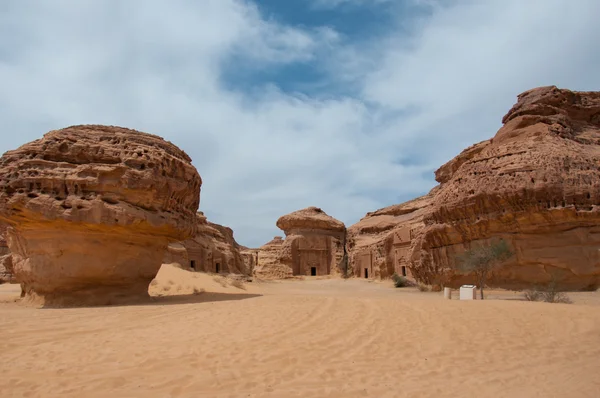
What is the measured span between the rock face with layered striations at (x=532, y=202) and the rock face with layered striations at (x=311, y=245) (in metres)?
18.9

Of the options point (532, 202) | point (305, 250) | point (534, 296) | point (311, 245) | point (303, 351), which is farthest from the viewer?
point (311, 245)

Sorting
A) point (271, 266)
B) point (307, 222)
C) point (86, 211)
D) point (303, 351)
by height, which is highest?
point (307, 222)

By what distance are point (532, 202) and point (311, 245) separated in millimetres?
25840

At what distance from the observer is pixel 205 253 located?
28578 millimetres

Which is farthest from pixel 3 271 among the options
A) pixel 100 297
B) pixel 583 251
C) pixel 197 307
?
pixel 583 251

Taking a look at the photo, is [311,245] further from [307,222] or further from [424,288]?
[424,288]

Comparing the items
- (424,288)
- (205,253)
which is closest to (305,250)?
(205,253)

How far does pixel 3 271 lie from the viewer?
25797 mm

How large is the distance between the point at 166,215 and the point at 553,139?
1657cm

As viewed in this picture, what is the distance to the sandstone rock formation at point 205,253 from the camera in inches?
977

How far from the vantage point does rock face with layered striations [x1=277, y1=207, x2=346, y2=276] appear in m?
39.0

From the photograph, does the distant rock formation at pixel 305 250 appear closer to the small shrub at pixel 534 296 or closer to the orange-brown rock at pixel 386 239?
the orange-brown rock at pixel 386 239

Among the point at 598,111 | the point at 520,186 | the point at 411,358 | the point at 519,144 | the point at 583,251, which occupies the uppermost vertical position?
the point at 598,111

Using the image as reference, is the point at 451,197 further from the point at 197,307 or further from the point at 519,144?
the point at 197,307
